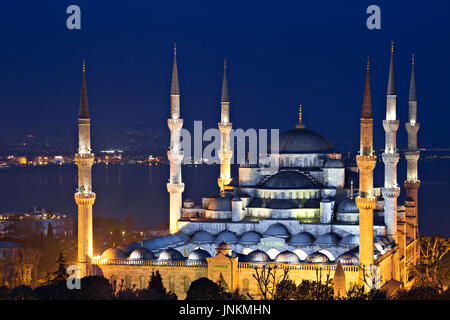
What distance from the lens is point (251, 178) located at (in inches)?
1401

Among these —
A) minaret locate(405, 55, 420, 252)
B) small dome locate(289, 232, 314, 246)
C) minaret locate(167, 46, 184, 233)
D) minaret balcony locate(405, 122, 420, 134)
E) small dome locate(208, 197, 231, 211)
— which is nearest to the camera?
small dome locate(289, 232, 314, 246)

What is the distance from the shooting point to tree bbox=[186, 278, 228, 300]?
25.0 m

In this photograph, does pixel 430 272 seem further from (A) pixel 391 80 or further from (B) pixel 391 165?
(A) pixel 391 80

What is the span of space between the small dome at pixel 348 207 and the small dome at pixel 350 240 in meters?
1.88

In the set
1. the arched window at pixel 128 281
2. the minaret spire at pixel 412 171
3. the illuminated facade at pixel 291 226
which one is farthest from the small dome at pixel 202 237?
the minaret spire at pixel 412 171

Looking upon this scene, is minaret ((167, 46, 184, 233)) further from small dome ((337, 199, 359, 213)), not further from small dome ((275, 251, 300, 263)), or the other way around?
small dome ((275, 251, 300, 263))

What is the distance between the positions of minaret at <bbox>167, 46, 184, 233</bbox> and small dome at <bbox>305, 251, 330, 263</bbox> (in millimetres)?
7620

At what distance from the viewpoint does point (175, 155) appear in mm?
34625

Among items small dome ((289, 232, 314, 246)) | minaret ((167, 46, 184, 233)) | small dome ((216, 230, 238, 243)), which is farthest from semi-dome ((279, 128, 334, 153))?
small dome ((289, 232, 314, 246))

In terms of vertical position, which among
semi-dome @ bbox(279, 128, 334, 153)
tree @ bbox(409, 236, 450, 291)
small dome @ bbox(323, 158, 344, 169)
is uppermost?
semi-dome @ bbox(279, 128, 334, 153)

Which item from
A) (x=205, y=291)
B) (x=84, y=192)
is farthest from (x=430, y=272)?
(x=84, y=192)

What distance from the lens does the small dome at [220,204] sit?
3397 centimetres

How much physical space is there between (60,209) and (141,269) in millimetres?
54138
